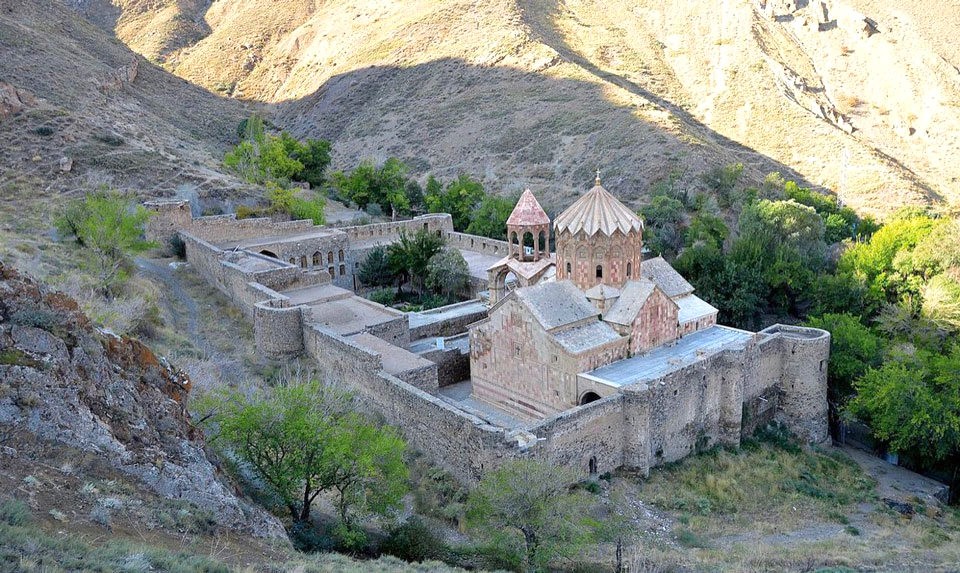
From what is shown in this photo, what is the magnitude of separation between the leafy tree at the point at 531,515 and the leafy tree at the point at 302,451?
1.54m

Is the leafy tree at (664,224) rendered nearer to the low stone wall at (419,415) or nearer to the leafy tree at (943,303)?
the leafy tree at (943,303)

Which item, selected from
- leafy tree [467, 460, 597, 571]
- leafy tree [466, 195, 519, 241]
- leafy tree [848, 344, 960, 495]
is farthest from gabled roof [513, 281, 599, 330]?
leafy tree [466, 195, 519, 241]

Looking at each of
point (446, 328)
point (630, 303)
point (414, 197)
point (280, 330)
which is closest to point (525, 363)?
point (630, 303)

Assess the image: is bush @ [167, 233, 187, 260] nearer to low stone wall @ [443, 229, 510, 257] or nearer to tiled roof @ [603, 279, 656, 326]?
low stone wall @ [443, 229, 510, 257]

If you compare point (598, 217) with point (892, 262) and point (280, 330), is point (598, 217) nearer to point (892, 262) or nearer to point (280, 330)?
point (280, 330)

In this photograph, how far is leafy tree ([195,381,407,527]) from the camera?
10.7 meters

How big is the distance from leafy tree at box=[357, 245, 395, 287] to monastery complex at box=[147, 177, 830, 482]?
8492mm

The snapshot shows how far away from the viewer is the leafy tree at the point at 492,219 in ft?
125

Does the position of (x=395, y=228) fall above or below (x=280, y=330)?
above

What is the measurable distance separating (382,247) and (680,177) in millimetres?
20212

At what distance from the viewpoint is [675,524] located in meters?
14.3

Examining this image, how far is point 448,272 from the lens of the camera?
96.9 ft

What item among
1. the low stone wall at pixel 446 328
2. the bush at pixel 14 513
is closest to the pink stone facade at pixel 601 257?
the low stone wall at pixel 446 328

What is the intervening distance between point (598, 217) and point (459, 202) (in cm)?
2431
